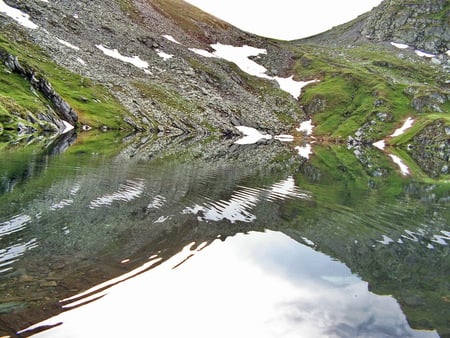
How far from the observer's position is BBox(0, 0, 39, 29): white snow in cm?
15038

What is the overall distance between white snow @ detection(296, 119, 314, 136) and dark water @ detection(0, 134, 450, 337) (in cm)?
14714

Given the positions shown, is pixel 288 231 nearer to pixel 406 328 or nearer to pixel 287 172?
pixel 406 328

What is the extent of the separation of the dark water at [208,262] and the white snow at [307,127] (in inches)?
5793

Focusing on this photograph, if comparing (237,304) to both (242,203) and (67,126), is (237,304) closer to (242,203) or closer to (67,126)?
(242,203)

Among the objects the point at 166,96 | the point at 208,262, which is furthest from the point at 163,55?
the point at 208,262

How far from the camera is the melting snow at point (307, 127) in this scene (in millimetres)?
184450

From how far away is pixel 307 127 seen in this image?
190000mm

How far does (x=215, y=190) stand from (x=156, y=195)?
720 centimetres

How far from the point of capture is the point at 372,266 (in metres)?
21.8

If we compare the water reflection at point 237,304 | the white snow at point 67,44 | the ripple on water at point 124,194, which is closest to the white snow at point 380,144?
the white snow at point 67,44

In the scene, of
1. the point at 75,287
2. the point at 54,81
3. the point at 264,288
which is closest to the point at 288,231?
the point at 264,288

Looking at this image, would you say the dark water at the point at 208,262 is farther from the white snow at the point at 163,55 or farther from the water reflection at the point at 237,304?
the white snow at the point at 163,55

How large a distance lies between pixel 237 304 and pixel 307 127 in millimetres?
179726

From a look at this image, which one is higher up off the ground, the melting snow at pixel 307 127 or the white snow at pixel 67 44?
the white snow at pixel 67 44
